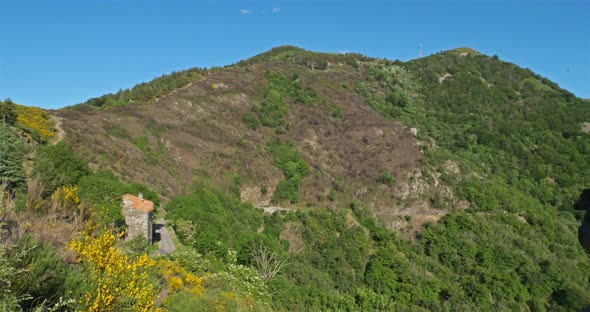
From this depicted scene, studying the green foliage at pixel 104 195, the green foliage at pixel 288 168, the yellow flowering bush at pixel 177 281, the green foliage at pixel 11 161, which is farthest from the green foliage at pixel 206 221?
the green foliage at pixel 288 168

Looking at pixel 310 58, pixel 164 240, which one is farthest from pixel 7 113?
pixel 310 58

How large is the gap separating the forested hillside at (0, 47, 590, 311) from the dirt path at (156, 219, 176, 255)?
0.53 metres

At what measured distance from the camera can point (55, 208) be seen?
9453mm

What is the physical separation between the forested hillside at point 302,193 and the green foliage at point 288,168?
0.65ft

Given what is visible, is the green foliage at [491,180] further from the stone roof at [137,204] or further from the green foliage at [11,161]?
the green foliage at [11,161]

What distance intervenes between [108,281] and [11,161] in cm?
1387

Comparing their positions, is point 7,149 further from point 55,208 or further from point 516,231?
point 516,231

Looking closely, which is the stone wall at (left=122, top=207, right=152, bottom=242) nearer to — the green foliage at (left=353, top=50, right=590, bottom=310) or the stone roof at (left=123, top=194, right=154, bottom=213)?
the stone roof at (left=123, top=194, right=154, bottom=213)

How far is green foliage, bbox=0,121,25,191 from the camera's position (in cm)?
1554

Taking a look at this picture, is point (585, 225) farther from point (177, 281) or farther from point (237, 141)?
point (237, 141)

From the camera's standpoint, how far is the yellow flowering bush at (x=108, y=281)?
5762 mm

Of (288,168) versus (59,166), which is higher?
(288,168)

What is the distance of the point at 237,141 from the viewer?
43.7m

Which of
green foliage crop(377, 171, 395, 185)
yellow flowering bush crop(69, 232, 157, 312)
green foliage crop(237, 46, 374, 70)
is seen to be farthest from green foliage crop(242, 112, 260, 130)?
yellow flowering bush crop(69, 232, 157, 312)
